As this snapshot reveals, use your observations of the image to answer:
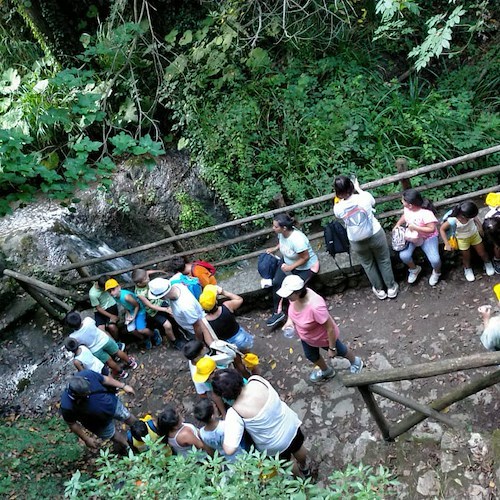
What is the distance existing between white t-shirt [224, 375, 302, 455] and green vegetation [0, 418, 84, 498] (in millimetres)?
2451

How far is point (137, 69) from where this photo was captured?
33.6 ft

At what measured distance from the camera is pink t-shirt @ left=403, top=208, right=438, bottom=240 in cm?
591

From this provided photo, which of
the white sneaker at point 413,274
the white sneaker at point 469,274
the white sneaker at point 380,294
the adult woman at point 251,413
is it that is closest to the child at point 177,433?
the adult woman at point 251,413

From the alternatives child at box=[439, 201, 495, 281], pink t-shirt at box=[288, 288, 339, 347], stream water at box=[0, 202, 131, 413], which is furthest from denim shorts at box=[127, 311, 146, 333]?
child at box=[439, 201, 495, 281]

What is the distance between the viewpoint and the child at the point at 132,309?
6.89 metres

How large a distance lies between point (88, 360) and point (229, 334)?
5.62 feet

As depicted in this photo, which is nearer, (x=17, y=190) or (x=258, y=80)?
(x=17, y=190)

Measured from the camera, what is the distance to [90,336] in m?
6.39

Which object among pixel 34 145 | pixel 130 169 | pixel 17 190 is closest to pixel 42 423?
pixel 17 190

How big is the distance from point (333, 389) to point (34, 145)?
7.63 m

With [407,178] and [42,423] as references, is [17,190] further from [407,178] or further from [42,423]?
[407,178]

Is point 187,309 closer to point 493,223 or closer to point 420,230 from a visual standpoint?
point 420,230

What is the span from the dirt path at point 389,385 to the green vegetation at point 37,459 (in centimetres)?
77

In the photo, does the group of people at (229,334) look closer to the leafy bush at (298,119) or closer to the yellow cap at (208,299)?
the yellow cap at (208,299)
